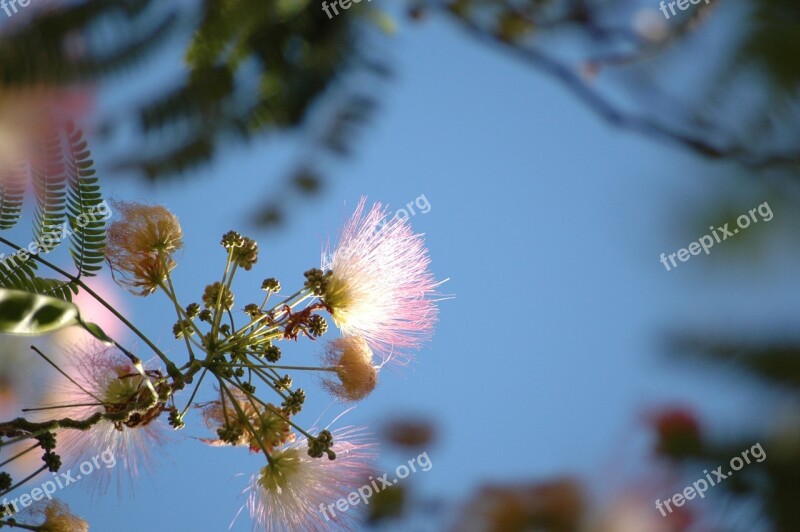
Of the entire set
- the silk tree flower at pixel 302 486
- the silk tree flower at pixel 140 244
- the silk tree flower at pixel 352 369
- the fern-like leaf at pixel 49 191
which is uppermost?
the silk tree flower at pixel 140 244

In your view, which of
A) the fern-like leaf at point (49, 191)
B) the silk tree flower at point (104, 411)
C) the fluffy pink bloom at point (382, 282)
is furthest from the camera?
the fluffy pink bloom at point (382, 282)

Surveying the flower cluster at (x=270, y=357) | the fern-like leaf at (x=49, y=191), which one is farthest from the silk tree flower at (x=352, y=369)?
the fern-like leaf at (x=49, y=191)

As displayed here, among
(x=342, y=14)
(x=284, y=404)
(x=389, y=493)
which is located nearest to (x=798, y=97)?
(x=342, y=14)

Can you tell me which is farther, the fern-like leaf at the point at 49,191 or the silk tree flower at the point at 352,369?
the silk tree flower at the point at 352,369

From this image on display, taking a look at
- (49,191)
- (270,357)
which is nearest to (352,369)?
(270,357)

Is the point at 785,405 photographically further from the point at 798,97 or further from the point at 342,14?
the point at 342,14

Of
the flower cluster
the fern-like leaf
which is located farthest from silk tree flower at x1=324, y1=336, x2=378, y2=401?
the fern-like leaf

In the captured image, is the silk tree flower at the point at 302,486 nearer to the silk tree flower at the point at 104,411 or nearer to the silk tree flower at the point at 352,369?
the silk tree flower at the point at 352,369

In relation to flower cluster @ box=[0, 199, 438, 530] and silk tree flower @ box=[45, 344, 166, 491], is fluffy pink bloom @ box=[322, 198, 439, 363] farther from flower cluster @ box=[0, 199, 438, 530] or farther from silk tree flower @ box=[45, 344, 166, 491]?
silk tree flower @ box=[45, 344, 166, 491]
